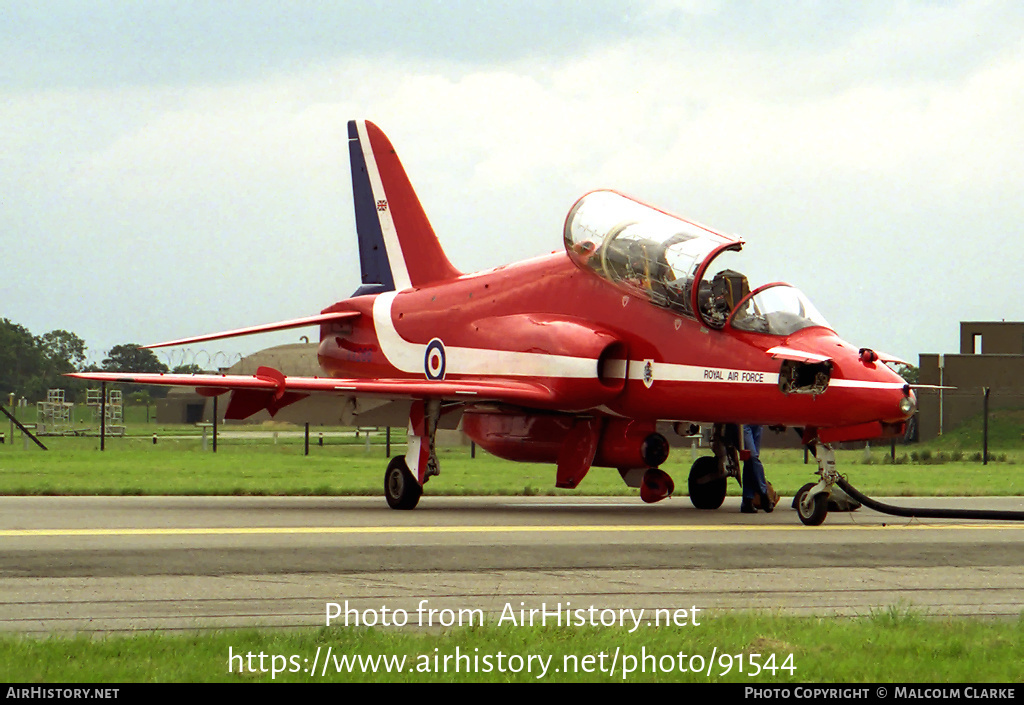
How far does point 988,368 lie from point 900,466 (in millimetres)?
33029

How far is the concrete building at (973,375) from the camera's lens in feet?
197

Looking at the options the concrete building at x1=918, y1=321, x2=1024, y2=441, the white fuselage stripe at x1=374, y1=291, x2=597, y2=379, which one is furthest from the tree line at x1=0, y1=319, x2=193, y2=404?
the white fuselage stripe at x1=374, y1=291, x2=597, y2=379

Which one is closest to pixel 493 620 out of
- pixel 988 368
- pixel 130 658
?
pixel 130 658

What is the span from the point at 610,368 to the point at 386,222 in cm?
786

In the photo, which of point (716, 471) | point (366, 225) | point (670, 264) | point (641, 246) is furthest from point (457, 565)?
point (366, 225)

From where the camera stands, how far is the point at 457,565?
1039 cm

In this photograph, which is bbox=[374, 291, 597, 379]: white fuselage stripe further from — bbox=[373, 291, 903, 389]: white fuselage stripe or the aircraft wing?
the aircraft wing

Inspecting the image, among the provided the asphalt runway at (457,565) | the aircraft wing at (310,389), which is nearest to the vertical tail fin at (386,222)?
A: the aircraft wing at (310,389)

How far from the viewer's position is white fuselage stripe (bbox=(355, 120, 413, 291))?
23.2 m

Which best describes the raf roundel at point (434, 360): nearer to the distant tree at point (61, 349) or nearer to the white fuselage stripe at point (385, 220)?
the white fuselage stripe at point (385, 220)

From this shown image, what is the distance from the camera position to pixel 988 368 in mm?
63281
